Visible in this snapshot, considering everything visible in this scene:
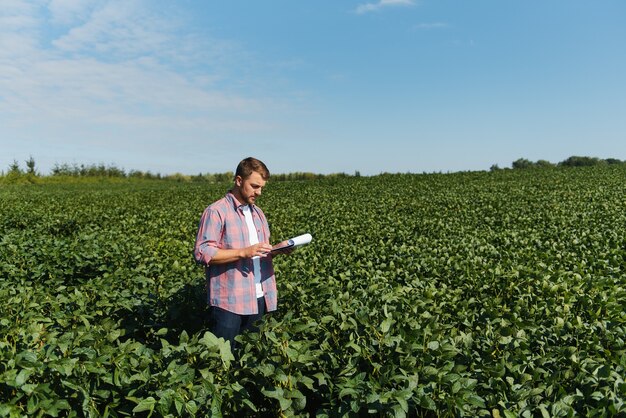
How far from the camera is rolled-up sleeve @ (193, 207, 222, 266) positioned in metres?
3.86

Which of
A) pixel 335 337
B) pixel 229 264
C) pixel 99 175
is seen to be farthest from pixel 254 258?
pixel 99 175

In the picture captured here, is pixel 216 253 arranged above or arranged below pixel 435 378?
above

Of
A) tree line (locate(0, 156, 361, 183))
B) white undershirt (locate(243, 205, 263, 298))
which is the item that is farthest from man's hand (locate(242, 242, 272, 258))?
tree line (locate(0, 156, 361, 183))

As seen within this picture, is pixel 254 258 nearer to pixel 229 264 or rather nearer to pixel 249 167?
pixel 229 264

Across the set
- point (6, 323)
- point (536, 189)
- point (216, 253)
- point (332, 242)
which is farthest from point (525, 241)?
point (536, 189)

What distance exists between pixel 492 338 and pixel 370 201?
623 inches

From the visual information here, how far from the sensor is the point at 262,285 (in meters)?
4.25

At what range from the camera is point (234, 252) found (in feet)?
12.7

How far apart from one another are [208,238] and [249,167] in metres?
0.64

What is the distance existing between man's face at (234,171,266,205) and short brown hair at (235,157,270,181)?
0.02 m

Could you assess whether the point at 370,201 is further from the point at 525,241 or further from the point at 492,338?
the point at 492,338

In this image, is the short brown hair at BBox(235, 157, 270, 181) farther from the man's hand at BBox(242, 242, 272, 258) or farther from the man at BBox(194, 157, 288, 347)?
the man's hand at BBox(242, 242, 272, 258)

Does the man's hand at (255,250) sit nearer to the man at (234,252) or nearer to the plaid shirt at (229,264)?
the man at (234,252)

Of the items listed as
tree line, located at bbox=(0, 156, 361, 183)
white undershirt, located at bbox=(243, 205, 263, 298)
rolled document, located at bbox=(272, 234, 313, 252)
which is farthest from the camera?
tree line, located at bbox=(0, 156, 361, 183)
